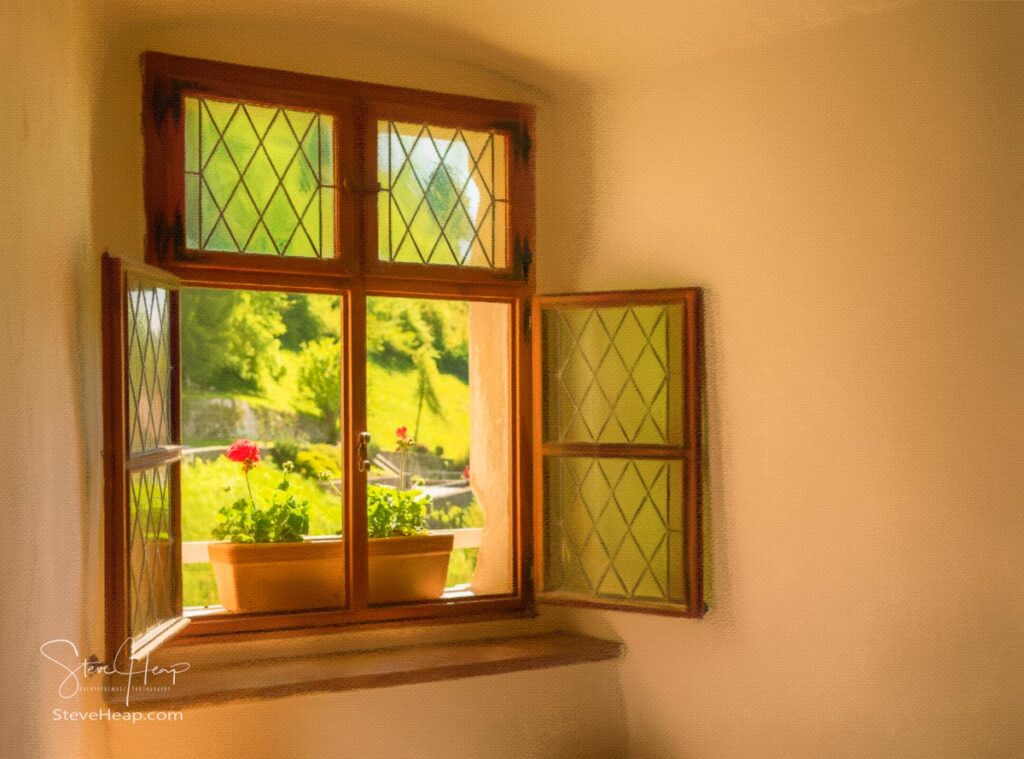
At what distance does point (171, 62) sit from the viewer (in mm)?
3789

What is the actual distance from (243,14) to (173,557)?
78.8 inches

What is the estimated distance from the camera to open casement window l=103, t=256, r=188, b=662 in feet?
9.85

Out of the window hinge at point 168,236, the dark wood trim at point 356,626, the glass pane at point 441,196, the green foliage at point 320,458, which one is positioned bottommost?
the dark wood trim at point 356,626

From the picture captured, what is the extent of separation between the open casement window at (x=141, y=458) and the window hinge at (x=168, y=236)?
6.3 inches

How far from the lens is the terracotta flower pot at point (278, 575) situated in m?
3.96

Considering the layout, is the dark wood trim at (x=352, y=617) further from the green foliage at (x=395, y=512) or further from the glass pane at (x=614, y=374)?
the glass pane at (x=614, y=374)

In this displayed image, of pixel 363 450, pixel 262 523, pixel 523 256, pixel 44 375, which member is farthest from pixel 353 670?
pixel 523 256

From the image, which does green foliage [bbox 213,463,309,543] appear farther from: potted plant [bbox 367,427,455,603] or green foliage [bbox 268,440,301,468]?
green foliage [bbox 268,440,301,468]

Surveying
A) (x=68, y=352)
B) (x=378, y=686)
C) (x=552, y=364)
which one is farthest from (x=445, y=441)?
(x=68, y=352)

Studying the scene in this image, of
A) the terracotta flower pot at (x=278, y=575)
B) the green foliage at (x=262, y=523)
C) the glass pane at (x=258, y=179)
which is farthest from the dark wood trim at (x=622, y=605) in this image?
the glass pane at (x=258, y=179)

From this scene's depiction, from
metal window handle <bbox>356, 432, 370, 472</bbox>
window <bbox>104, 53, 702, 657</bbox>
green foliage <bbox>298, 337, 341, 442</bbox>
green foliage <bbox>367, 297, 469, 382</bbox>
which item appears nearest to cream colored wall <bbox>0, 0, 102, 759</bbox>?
window <bbox>104, 53, 702, 657</bbox>
